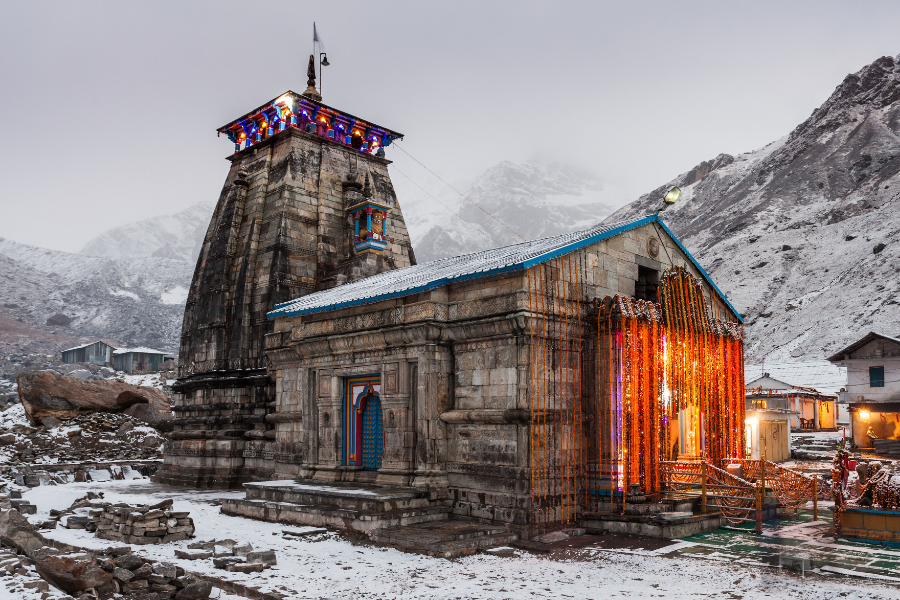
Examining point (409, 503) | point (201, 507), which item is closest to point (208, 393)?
point (201, 507)

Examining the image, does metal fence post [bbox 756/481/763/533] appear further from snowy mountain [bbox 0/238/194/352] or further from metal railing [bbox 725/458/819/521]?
snowy mountain [bbox 0/238/194/352]

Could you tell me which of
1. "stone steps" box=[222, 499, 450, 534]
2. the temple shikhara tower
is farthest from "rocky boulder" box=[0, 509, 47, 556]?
the temple shikhara tower

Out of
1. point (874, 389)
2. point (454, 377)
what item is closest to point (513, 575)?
point (454, 377)

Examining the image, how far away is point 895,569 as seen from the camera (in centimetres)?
1130

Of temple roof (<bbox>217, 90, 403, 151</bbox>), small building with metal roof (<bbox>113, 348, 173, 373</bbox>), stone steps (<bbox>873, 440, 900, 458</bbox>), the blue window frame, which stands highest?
temple roof (<bbox>217, 90, 403, 151</bbox>)

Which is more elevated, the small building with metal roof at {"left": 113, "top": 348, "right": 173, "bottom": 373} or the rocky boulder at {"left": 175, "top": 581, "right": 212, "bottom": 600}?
the small building with metal roof at {"left": 113, "top": 348, "right": 173, "bottom": 373}

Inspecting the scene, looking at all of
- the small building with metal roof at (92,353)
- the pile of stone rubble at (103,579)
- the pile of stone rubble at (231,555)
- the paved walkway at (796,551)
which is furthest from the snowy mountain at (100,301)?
the paved walkway at (796,551)

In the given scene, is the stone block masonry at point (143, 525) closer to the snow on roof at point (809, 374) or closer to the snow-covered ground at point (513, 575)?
the snow-covered ground at point (513, 575)

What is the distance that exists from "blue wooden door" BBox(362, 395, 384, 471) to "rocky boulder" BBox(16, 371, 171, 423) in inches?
952

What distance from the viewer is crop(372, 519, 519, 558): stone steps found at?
501 inches

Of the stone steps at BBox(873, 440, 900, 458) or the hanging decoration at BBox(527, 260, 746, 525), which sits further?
the stone steps at BBox(873, 440, 900, 458)

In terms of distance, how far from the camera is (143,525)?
45.2ft

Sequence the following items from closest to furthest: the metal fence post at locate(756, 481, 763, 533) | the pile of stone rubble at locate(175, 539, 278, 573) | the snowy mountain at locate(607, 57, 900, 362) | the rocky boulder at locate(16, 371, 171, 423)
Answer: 1. the pile of stone rubble at locate(175, 539, 278, 573)
2. the metal fence post at locate(756, 481, 763, 533)
3. the rocky boulder at locate(16, 371, 171, 423)
4. the snowy mountain at locate(607, 57, 900, 362)

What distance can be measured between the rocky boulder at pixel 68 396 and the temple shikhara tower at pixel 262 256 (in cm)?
1289
